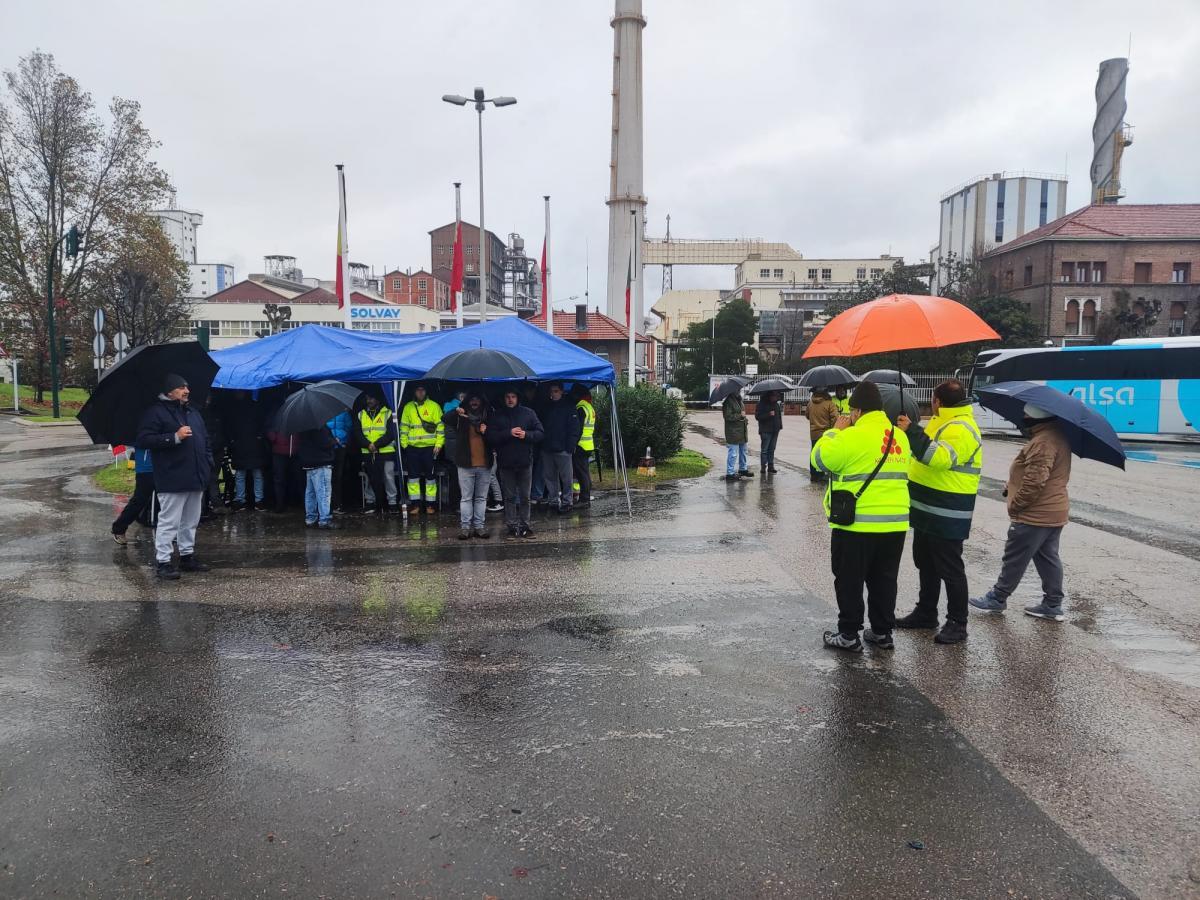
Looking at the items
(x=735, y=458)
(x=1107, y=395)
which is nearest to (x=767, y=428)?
(x=735, y=458)

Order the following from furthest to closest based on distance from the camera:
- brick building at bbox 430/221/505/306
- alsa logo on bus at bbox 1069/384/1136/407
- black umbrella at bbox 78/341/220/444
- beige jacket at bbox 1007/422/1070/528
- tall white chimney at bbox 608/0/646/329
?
1. brick building at bbox 430/221/505/306
2. tall white chimney at bbox 608/0/646/329
3. alsa logo on bus at bbox 1069/384/1136/407
4. black umbrella at bbox 78/341/220/444
5. beige jacket at bbox 1007/422/1070/528

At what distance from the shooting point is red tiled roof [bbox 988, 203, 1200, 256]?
56.5 meters

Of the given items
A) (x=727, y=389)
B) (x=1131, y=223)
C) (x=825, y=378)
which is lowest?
(x=727, y=389)

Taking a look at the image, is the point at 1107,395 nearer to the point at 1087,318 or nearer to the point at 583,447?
the point at 583,447

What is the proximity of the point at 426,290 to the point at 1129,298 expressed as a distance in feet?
246

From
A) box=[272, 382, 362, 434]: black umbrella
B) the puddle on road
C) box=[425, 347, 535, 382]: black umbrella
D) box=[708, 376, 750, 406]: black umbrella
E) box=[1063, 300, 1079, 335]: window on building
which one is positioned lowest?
the puddle on road

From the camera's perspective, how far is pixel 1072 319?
57.9 m

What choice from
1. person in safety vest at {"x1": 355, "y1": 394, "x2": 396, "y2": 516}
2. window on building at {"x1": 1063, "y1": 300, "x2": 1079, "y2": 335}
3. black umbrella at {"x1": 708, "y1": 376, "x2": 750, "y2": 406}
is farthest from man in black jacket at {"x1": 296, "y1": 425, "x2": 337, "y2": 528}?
window on building at {"x1": 1063, "y1": 300, "x2": 1079, "y2": 335}

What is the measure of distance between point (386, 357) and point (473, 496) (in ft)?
9.97

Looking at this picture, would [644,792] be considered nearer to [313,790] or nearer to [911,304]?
[313,790]

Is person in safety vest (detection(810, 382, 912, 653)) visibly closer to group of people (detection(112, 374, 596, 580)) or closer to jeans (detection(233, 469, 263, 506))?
group of people (detection(112, 374, 596, 580))

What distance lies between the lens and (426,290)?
102438mm

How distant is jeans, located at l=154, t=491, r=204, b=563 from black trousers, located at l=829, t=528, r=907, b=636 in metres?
6.22

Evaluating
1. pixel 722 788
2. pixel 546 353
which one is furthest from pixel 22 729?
pixel 546 353
